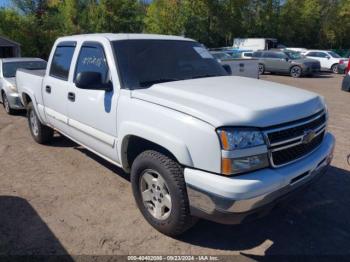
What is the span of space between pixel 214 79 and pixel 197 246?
1.85 meters

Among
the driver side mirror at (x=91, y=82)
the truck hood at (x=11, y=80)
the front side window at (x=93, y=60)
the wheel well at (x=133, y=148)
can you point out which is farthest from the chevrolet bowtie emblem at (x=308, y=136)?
the truck hood at (x=11, y=80)

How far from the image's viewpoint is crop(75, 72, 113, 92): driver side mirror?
12.3ft

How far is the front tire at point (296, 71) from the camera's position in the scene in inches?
855

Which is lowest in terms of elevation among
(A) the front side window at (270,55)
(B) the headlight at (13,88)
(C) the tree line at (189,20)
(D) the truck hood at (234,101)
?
(B) the headlight at (13,88)

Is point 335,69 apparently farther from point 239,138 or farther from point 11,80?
point 239,138

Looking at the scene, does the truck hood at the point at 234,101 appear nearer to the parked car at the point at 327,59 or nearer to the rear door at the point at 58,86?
the rear door at the point at 58,86

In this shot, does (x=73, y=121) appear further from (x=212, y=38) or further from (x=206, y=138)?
(x=212, y=38)

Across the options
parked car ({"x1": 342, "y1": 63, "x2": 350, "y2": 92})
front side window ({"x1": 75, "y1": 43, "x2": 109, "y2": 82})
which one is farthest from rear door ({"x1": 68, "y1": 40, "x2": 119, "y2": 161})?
parked car ({"x1": 342, "y1": 63, "x2": 350, "y2": 92})

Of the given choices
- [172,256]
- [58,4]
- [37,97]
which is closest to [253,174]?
[172,256]

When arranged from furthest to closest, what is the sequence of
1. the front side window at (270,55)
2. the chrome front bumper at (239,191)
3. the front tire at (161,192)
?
the front side window at (270,55) → the front tire at (161,192) → the chrome front bumper at (239,191)

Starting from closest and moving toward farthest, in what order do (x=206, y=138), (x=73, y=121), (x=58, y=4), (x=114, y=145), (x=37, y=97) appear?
(x=206, y=138), (x=114, y=145), (x=73, y=121), (x=37, y=97), (x=58, y=4)

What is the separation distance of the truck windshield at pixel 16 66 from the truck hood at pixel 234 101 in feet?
24.4

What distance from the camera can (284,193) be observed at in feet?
9.88

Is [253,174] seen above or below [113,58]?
below
